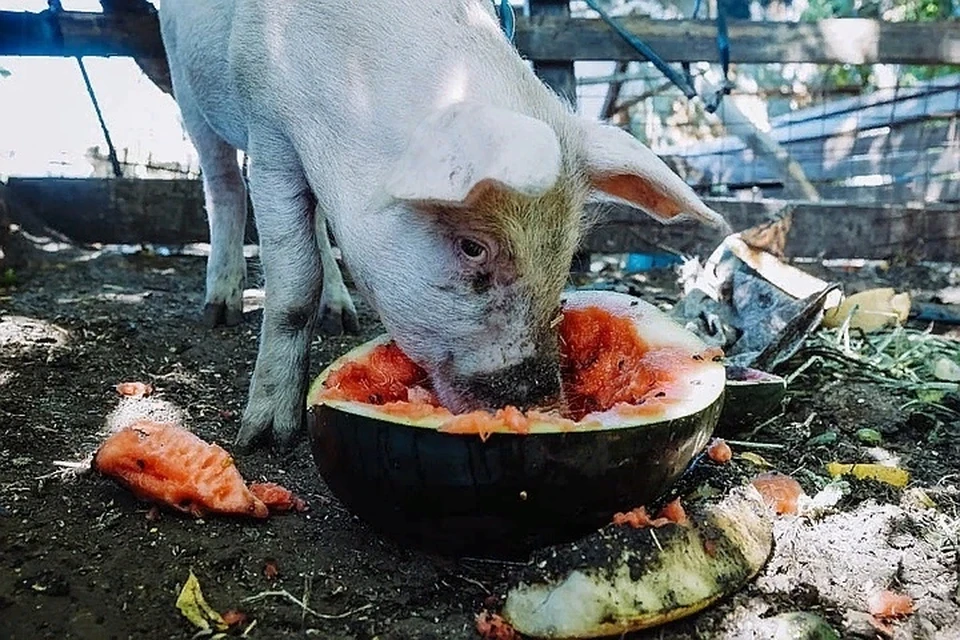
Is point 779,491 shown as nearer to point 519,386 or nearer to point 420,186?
point 519,386

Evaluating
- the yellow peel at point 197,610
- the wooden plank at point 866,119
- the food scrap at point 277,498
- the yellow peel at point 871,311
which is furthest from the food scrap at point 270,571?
the wooden plank at point 866,119

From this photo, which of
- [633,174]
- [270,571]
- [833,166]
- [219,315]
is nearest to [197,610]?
[270,571]

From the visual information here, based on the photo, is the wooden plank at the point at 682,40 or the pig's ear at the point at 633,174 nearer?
the pig's ear at the point at 633,174

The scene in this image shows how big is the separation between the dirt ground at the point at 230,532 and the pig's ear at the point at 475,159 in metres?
0.80

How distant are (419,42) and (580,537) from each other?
130cm

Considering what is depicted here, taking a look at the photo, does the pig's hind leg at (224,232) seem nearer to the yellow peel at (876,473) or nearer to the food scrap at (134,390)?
the food scrap at (134,390)

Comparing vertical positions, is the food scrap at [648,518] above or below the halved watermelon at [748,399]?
above

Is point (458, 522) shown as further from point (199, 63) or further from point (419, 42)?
point (199, 63)

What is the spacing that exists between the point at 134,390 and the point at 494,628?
1825 millimetres

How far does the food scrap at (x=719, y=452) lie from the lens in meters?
2.61

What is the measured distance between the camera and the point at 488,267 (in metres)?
2.35

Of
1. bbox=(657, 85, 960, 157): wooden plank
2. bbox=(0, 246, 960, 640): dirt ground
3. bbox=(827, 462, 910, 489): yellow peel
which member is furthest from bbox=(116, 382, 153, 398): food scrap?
bbox=(657, 85, 960, 157): wooden plank

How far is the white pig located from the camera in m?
2.29

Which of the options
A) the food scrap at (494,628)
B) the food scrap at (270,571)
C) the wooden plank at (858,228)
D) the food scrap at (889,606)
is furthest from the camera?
the wooden plank at (858,228)
